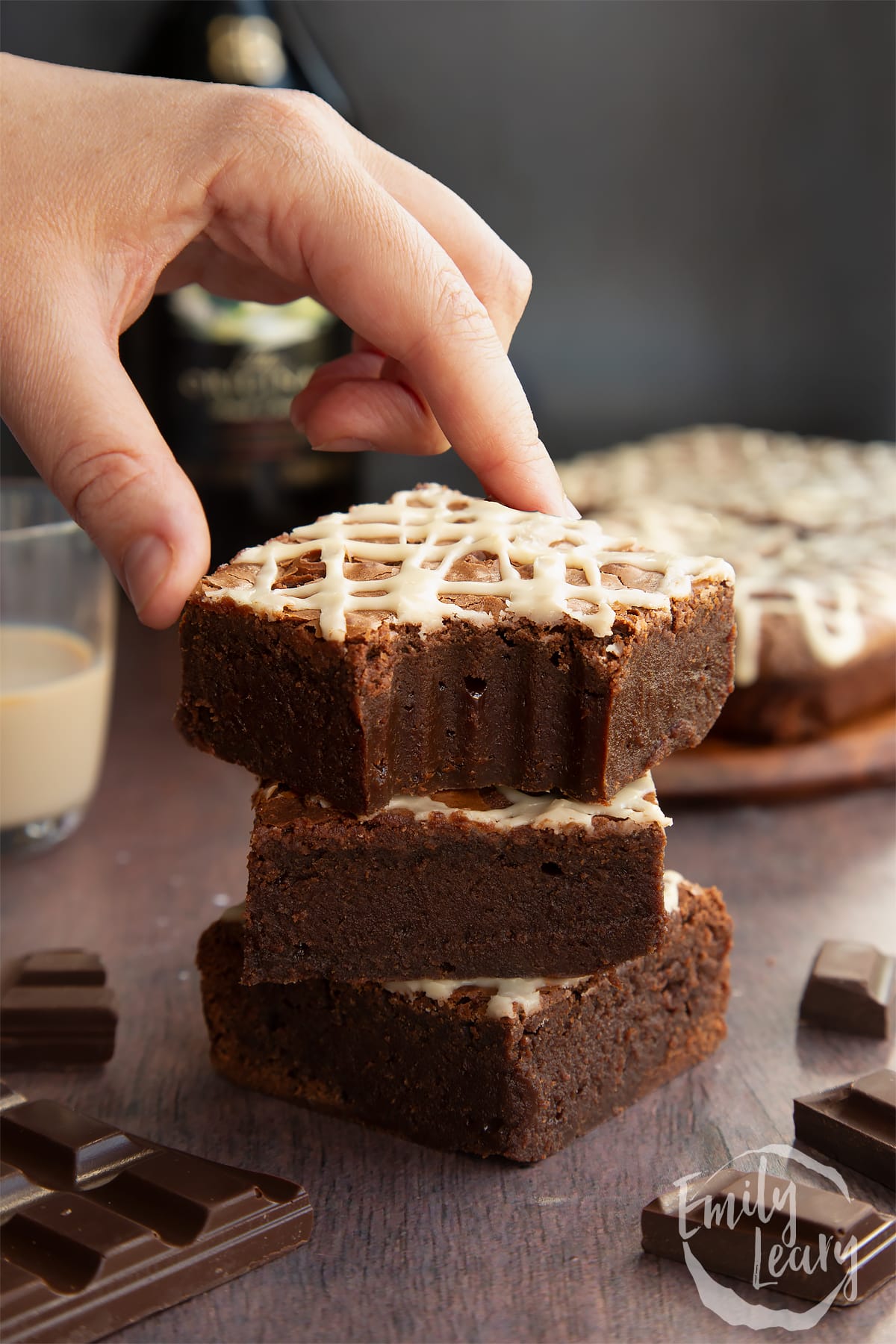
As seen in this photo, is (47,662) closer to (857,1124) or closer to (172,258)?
(172,258)

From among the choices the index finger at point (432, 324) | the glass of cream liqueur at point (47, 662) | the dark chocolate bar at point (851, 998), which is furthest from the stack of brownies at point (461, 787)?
the glass of cream liqueur at point (47, 662)

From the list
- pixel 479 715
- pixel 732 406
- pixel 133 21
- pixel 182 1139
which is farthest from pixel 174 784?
pixel 732 406

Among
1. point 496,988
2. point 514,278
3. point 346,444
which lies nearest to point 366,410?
point 346,444

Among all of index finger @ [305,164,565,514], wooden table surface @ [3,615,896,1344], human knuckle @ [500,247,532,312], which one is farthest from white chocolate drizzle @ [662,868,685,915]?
human knuckle @ [500,247,532,312]

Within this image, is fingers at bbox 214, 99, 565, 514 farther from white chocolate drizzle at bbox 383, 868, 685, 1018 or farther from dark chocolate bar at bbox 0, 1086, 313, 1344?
dark chocolate bar at bbox 0, 1086, 313, 1344

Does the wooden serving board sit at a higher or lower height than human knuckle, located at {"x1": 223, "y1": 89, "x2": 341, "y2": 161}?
lower

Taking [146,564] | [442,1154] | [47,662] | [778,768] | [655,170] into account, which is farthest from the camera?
[655,170]
